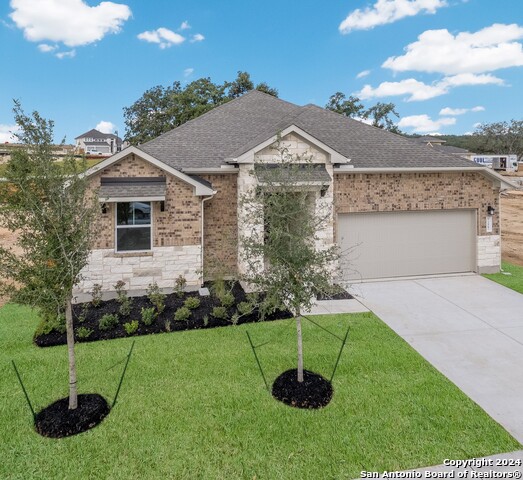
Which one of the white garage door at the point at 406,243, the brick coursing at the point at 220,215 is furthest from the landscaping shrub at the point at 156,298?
the white garage door at the point at 406,243

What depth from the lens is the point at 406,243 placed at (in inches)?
517

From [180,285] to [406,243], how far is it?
25.5 ft

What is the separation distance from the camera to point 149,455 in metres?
4.73

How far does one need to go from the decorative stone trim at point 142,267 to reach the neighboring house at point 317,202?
30 millimetres

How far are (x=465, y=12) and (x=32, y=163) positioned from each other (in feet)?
54.3

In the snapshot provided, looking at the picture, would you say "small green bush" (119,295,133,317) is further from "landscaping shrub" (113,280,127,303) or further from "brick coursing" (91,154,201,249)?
"brick coursing" (91,154,201,249)

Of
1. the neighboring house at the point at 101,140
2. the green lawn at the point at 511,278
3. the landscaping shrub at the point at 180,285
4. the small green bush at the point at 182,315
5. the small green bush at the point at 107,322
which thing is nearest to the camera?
the small green bush at the point at 107,322

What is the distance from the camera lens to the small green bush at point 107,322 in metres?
8.56

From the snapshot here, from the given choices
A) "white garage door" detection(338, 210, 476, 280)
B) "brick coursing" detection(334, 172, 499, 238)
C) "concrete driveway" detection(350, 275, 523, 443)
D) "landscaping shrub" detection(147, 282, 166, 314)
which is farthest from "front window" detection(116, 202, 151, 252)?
"concrete driveway" detection(350, 275, 523, 443)

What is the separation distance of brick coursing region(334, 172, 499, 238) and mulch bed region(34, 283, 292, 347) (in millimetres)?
4997

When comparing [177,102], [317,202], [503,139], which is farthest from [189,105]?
[503,139]

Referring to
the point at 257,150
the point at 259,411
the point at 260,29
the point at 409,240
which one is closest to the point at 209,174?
the point at 257,150

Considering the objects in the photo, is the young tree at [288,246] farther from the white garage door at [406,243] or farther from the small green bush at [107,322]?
the white garage door at [406,243]

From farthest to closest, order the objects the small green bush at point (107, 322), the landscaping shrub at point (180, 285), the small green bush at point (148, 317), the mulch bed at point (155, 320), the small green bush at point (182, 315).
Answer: the landscaping shrub at point (180, 285) → the small green bush at point (182, 315) → the small green bush at point (148, 317) → the small green bush at point (107, 322) → the mulch bed at point (155, 320)
